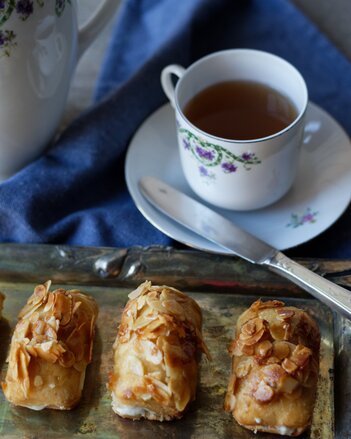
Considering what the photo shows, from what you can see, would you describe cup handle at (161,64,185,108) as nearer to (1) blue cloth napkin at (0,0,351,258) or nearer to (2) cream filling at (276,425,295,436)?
(1) blue cloth napkin at (0,0,351,258)

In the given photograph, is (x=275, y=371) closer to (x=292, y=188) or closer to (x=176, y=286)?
(x=176, y=286)

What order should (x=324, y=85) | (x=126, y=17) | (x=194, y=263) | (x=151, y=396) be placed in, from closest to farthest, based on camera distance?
(x=151, y=396), (x=194, y=263), (x=324, y=85), (x=126, y=17)

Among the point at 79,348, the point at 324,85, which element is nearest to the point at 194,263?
the point at 79,348

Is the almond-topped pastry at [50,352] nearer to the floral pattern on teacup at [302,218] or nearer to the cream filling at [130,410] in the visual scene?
the cream filling at [130,410]

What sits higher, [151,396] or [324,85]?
[151,396]

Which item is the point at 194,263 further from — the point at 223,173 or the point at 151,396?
the point at 151,396

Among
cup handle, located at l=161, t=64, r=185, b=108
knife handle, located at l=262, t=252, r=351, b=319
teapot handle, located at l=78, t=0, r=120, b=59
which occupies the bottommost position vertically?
knife handle, located at l=262, t=252, r=351, b=319

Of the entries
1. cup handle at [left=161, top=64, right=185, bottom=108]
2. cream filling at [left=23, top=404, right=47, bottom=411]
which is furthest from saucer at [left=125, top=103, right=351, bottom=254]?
cream filling at [left=23, top=404, right=47, bottom=411]
